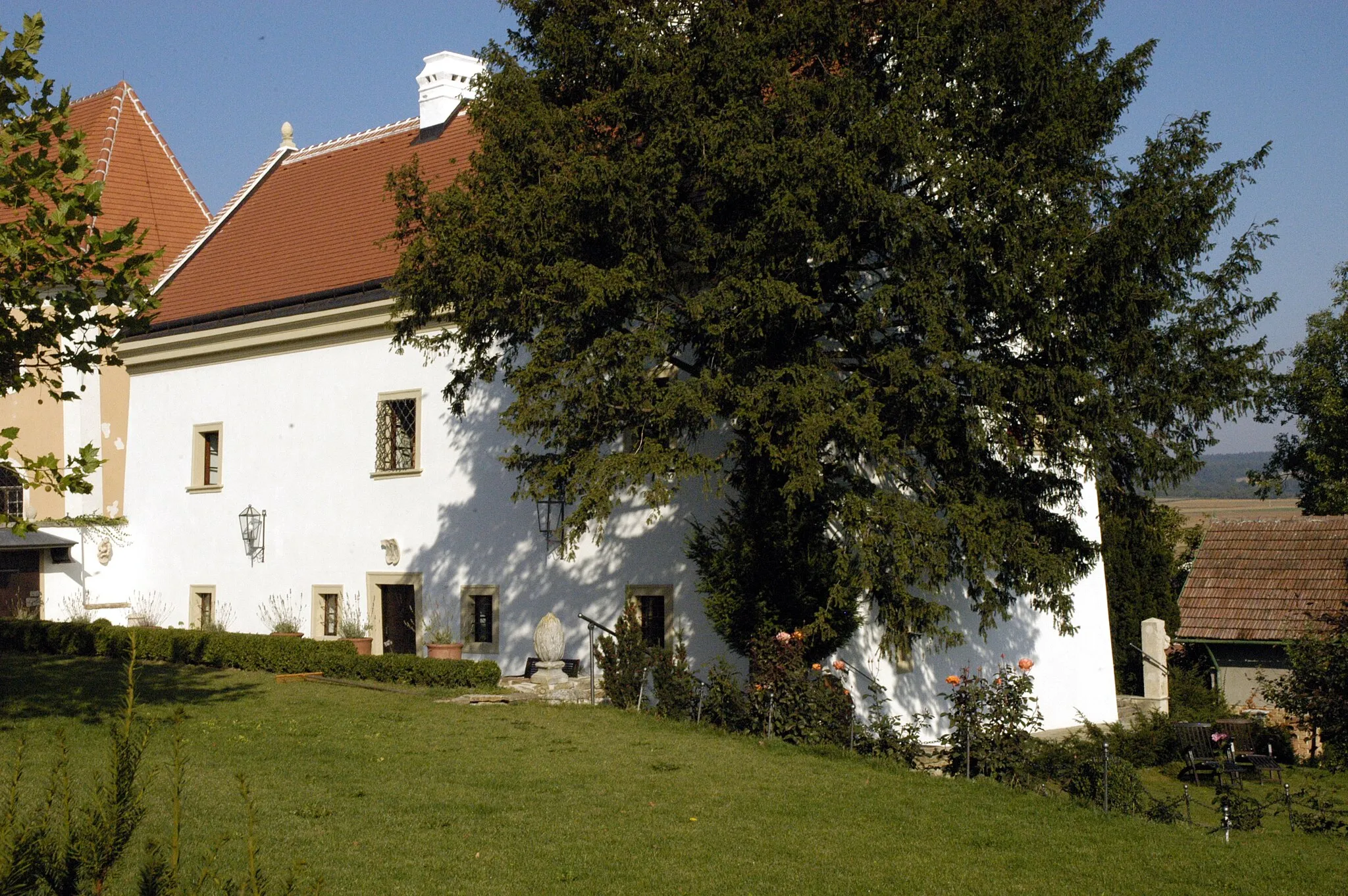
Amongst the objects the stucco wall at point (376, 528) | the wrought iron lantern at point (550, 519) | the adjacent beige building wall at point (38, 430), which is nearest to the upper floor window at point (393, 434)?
the stucco wall at point (376, 528)

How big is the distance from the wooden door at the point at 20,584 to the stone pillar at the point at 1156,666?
2078 centimetres

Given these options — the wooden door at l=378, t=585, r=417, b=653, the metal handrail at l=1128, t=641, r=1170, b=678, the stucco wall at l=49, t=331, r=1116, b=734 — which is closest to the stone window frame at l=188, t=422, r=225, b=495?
the stucco wall at l=49, t=331, r=1116, b=734

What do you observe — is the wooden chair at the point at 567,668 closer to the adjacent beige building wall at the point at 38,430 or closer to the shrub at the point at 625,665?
the shrub at the point at 625,665

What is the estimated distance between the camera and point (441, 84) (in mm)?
27172

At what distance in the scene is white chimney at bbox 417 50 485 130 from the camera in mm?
27094

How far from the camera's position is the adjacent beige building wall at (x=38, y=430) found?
84.1ft

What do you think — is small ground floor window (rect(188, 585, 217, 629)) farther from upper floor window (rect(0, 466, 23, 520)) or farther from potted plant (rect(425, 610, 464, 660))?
potted plant (rect(425, 610, 464, 660))

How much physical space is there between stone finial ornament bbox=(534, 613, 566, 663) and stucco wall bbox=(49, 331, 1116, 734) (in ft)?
5.06

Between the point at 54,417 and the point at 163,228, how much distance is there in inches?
228

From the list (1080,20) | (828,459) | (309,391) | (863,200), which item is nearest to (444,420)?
(309,391)

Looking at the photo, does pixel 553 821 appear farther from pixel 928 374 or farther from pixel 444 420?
pixel 444 420

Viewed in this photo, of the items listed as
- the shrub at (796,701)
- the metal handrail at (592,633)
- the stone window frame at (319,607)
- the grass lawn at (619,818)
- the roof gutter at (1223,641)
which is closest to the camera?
the grass lawn at (619,818)

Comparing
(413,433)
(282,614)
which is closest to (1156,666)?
(413,433)

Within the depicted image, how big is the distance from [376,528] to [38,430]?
817 cm
